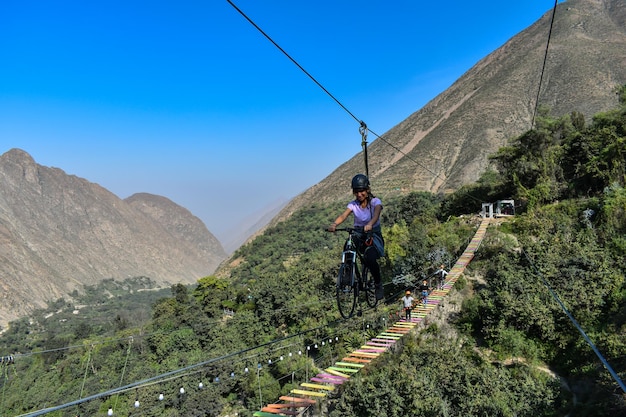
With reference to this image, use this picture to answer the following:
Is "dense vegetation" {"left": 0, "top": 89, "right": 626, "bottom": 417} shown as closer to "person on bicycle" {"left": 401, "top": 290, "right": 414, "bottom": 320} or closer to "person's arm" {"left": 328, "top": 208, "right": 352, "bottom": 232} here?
"person's arm" {"left": 328, "top": 208, "right": 352, "bottom": 232}

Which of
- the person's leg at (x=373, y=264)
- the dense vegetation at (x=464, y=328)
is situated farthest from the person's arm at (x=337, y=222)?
the dense vegetation at (x=464, y=328)

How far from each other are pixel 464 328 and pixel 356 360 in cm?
1115

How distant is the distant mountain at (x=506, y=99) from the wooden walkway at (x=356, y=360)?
120 feet

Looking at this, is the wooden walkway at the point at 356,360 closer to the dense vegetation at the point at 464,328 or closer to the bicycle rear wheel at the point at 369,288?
the dense vegetation at the point at 464,328

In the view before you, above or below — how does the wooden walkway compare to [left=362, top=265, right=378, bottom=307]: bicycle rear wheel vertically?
below

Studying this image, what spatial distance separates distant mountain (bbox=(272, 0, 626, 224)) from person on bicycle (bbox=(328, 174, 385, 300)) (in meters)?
53.6

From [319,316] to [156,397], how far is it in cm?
1610

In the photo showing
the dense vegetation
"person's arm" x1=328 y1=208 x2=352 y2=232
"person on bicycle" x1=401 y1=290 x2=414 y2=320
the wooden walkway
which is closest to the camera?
"person's arm" x1=328 y1=208 x2=352 y2=232

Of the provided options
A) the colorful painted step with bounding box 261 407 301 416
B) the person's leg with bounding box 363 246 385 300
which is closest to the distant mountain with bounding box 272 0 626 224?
the colorful painted step with bounding box 261 407 301 416

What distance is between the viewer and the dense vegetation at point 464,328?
17.1 m

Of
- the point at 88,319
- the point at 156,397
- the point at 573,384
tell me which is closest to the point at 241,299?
the point at 156,397

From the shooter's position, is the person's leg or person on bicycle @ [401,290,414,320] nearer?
the person's leg

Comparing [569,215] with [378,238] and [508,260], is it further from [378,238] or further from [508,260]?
[378,238]

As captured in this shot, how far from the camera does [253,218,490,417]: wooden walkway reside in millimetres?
11359
